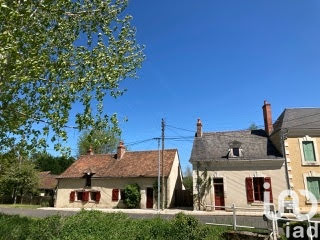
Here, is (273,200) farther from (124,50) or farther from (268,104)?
(124,50)

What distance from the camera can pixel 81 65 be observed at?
9.73 m

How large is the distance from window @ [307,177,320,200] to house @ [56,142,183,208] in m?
11.7

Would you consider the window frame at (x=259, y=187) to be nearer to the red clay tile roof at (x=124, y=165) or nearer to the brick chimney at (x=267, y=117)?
the brick chimney at (x=267, y=117)

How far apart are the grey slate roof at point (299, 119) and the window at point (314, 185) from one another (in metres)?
3.97

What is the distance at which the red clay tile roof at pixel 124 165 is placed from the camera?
95.5ft

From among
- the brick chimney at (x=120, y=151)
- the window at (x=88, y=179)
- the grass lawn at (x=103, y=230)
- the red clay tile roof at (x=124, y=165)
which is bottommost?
the grass lawn at (x=103, y=230)

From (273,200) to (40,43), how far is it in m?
20.8

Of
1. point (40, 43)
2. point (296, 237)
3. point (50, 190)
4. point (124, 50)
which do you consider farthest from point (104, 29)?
point (50, 190)

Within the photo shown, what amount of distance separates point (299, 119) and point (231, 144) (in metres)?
5.81

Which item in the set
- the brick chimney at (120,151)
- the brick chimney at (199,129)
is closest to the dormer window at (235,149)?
the brick chimney at (199,129)

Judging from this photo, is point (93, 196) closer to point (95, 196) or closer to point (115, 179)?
Result: point (95, 196)

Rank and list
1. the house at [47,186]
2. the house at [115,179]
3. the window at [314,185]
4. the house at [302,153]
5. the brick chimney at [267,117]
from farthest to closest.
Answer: the house at [47,186] → the house at [115,179] → the brick chimney at [267,117] → the house at [302,153] → the window at [314,185]

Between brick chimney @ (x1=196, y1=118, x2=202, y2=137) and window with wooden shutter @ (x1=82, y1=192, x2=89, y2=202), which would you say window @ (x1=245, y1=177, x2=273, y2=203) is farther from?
window with wooden shutter @ (x1=82, y1=192, x2=89, y2=202)

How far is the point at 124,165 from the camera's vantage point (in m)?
31.0
